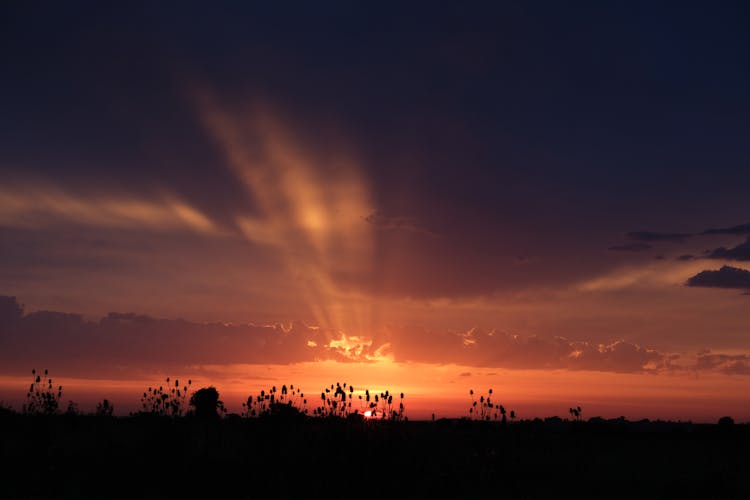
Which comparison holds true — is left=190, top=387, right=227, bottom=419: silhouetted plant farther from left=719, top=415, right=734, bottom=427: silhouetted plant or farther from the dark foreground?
left=719, top=415, right=734, bottom=427: silhouetted plant

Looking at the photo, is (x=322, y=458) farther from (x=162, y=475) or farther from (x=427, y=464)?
(x=162, y=475)

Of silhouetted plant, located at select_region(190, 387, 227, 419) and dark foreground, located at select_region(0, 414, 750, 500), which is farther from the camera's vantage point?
silhouetted plant, located at select_region(190, 387, 227, 419)

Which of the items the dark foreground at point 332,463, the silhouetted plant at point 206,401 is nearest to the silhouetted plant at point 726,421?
the dark foreground at point 332,463

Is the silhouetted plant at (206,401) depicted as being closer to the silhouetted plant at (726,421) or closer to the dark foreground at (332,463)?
the dark foreground at (332,463)

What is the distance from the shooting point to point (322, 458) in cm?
1367

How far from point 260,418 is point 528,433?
772 cm

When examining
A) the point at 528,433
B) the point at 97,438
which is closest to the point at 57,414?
the point at 97,438

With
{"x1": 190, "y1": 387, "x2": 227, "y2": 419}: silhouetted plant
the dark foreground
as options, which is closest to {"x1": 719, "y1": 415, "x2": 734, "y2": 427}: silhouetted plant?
the dark foreground

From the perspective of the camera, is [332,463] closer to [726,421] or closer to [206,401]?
[206,401]

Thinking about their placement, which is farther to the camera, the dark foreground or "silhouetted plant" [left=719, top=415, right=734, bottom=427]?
"silhouetted plant" [left=719, top=415, right=734, bottom=427]

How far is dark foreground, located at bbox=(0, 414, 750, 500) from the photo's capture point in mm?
12242

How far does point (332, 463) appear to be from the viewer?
528 inches

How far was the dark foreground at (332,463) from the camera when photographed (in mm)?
12242

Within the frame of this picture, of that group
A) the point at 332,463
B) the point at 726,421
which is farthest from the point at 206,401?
the point at 726,421
